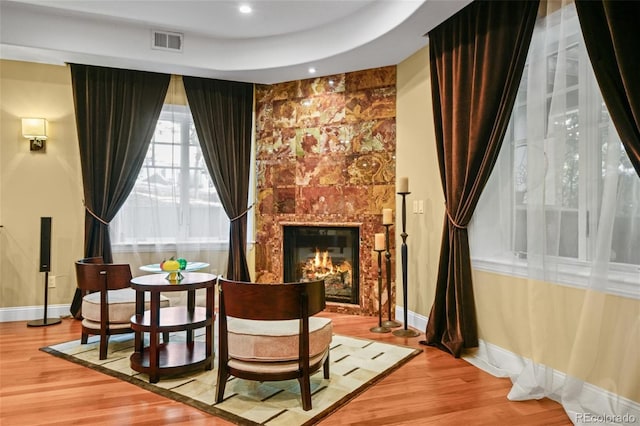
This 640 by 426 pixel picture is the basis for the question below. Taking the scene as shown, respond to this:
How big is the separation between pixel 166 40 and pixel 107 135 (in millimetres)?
1304

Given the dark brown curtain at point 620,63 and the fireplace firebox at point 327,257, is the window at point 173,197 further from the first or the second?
the dark brown curtain at point 620,63

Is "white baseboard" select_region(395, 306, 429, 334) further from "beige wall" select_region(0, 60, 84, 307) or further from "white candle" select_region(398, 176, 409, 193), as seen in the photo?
"beige wall" select_region(0, 60, 84, 307)

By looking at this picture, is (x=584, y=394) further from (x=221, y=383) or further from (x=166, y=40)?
(x=166, y=40)

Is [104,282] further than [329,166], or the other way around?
[329,166]

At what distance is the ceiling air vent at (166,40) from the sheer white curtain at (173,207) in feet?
1.84

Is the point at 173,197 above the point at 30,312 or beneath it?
above

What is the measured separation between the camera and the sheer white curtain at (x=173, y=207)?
5109 mm

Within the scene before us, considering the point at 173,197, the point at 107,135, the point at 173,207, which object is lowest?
the point at 173,207

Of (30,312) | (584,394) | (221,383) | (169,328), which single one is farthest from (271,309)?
(30,312)

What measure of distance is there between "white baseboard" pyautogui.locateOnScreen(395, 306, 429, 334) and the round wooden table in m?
2.17

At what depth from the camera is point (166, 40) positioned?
471cm

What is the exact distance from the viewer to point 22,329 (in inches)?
171

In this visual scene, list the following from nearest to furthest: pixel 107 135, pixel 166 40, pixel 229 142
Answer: pixel 166 40
pixel 107 135
pixel 229 142

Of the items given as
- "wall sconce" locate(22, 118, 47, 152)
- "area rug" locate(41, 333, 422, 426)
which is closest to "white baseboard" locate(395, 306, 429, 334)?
"area rug" locate(41, 333, 422, 426)
